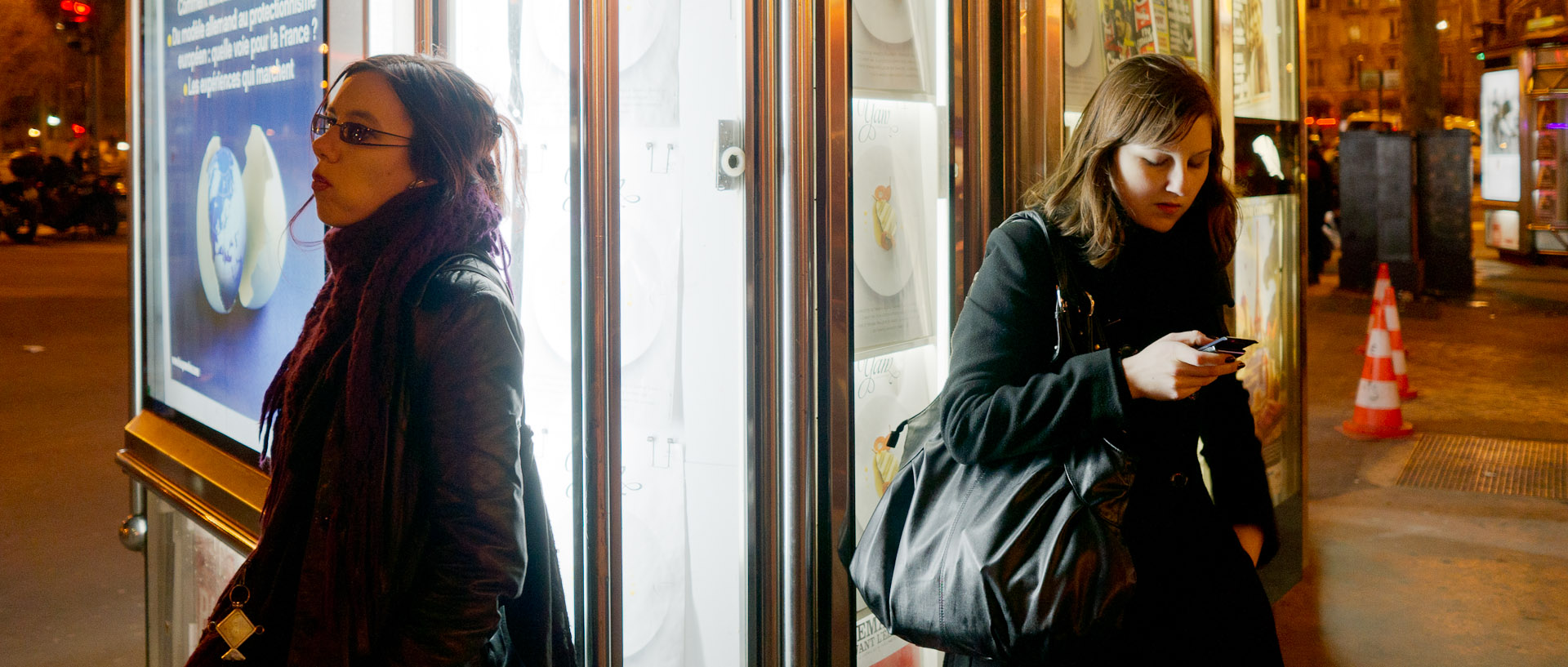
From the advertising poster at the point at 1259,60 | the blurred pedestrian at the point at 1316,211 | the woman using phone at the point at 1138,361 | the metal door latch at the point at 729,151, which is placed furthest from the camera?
the blurred pedestrian at the point at 1316,211

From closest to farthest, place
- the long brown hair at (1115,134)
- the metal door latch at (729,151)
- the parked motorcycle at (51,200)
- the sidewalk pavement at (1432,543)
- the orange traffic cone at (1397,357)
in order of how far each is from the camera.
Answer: the long brown hair at (1115,134)
the metal door latch at (729,151)
the sidewalk pavement at (1432,543)
the orange traffic cone at (1397,357)
the parked motorcycle at (51,200)

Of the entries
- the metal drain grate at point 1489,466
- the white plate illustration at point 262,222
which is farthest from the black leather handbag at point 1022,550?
the metal drain grate at point 1489,466

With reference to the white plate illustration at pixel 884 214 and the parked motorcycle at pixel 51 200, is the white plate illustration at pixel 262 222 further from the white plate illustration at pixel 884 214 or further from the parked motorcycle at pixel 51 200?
the parked motorcycle at pixel 51 200

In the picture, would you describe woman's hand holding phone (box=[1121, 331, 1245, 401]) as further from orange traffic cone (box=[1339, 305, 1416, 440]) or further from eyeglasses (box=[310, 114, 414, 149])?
orange traffic cone (box=[1339, 305, 1416, 440])

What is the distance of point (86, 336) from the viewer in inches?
484

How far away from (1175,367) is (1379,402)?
6632 millimetres

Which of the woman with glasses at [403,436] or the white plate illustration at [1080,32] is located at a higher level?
the white plate illustration at [1080,32]

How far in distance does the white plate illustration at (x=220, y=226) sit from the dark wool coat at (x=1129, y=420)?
1.75 m

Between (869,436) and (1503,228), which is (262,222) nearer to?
(869,436)

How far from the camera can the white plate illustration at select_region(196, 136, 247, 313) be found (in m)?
2.71

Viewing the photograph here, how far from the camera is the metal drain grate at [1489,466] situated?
6.23m

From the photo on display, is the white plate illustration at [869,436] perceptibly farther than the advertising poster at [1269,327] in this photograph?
No

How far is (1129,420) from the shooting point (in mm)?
1619

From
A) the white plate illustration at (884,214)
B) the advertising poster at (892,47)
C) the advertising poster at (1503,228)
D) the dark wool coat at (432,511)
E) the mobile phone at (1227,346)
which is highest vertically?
the advertising poster at (1503,228)
